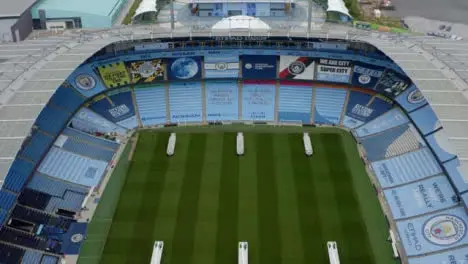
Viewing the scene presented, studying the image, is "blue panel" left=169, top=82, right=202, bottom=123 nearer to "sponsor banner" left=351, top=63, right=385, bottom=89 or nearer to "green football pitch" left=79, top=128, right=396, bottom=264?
"green football pitch" left=79, top=128, right=396, bottom=264

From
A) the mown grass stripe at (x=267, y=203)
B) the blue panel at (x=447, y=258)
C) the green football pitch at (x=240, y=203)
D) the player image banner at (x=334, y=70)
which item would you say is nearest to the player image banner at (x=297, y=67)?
the player image banner at (x=334, y=70)

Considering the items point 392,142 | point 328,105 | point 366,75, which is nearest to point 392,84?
point 366,75

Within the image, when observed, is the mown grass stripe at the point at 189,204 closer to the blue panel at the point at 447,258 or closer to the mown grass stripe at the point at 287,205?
the mown grass stripe at the point at 287,205

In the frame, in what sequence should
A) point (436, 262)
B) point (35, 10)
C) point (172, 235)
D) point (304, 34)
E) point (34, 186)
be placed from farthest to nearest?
point (35, 10)
point (304, 34)
point (34, 186)
point (172, 235)
point (436, 262)

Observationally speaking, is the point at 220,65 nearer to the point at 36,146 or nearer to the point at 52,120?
the point at 52,120

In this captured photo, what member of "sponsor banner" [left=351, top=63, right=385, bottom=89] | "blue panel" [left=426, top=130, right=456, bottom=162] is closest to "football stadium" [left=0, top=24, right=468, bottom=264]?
"sponsor banner" [left=351, top=63, right=385, bottom=89]

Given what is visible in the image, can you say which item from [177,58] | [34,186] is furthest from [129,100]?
[34,186]

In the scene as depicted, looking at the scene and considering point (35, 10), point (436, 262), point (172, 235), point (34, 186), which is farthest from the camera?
point (35, 10)

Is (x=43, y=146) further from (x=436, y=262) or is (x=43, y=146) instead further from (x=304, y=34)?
(x=436, y=262)
